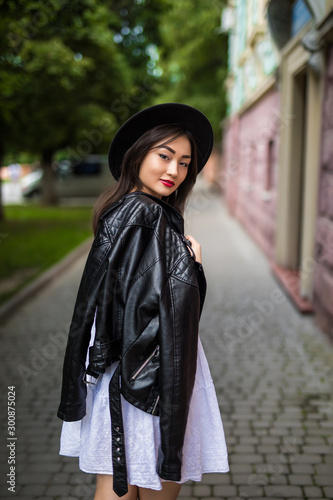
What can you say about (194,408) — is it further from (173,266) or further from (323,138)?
(323,138)

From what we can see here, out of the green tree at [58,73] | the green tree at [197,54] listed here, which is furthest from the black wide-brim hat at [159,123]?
the green tree at [197,54]

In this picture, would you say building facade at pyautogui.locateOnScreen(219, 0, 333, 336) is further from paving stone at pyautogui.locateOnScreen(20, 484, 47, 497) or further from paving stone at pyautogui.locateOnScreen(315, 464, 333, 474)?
paving stone at pyautogui.locateOnScreen(20, 484, 47, 497)

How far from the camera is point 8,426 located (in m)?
3.58

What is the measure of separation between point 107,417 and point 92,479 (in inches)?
53.0

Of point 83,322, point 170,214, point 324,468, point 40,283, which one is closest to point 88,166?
point 40,283

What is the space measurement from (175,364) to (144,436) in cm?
32

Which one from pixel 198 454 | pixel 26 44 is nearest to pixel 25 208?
pixel 26 44

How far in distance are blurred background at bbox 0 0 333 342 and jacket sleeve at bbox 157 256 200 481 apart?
1494 mm

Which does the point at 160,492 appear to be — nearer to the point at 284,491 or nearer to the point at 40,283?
the point at 284,491

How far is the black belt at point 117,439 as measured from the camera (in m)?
1.78

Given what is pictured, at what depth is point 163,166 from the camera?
1.97 m

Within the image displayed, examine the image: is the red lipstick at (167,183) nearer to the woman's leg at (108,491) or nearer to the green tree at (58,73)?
the woman's leg at (108,491)

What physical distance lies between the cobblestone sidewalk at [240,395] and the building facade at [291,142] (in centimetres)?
58

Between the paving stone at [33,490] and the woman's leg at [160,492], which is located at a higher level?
the woman's leg at [160,492]
